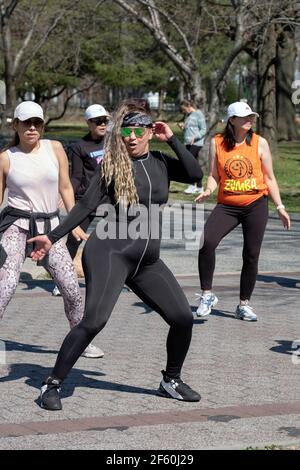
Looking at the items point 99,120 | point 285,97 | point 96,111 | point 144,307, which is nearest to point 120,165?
point 96,111

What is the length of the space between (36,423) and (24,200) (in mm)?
1943

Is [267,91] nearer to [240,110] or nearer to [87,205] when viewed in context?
[240,110]

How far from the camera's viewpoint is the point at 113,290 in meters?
6.38

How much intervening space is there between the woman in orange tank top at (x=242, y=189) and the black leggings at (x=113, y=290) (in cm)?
281

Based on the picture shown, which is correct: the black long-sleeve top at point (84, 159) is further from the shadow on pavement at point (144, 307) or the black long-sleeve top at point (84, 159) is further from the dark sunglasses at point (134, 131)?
the dark sunglasses at point (134, 131)

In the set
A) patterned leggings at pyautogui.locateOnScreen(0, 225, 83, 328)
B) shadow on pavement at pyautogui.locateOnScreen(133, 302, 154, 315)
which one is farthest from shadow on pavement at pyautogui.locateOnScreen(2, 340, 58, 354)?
shadow on pavement at pyautogui.locateOnScreen(133, 302, 154, 315)

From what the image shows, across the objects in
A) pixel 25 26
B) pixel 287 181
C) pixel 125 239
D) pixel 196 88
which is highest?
pixel 25 26

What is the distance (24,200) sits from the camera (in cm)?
754

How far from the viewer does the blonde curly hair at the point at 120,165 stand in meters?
6.32

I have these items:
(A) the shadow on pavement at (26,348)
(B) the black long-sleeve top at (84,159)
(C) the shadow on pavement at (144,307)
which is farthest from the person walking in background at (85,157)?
(A) the shadow on pavement at (26,348)

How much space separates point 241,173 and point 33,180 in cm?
246

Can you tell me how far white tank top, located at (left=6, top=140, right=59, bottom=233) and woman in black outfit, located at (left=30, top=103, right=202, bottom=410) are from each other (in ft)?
3.21

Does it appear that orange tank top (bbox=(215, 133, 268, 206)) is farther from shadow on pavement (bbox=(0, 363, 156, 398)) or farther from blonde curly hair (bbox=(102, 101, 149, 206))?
blonde curly hair (bbox=(102, 101, 149, 206))

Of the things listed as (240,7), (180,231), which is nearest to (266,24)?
(240,7)
